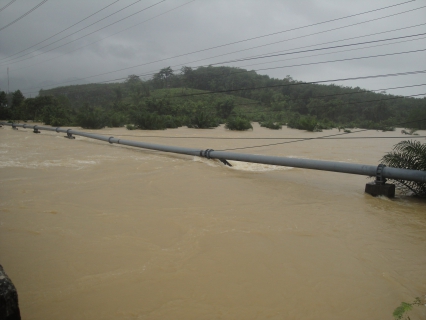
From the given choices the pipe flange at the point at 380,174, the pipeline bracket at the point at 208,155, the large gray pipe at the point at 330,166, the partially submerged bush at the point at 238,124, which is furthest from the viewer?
the partially submerged bush at the point at 238,124

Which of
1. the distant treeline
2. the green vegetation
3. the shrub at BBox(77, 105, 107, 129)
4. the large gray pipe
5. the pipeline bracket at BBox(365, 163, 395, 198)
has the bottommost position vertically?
the green vegetation

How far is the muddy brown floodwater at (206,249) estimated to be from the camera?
283 centimetres

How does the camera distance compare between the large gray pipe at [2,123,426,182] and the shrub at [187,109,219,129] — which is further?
the shrub at [187,109,219,129]

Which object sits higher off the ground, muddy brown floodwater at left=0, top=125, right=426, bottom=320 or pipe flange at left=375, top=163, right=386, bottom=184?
pipe flange at left=375, top=163, right=386, bottom=184

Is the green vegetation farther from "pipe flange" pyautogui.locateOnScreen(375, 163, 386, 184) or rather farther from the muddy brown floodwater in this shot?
"pipe flange" pyautogui.locateOnScreen(375, 163, 386, 184)

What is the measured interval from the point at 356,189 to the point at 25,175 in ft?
26.9

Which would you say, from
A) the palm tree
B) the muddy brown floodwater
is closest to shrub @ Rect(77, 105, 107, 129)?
the muddy brown floodwater

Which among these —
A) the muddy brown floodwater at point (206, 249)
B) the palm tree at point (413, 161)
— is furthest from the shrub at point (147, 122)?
the palm tree at point (413, 161)

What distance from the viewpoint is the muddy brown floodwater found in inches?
111

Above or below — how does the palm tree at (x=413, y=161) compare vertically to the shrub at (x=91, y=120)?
below

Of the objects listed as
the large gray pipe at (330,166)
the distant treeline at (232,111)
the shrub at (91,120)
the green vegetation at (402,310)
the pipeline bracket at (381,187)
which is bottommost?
the green vegetation at (402,310)

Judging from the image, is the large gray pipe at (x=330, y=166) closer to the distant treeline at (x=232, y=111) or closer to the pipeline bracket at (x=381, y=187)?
the pipeline bracket at (x=381, y=187)

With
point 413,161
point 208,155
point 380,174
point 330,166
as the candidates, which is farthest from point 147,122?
point 413,161

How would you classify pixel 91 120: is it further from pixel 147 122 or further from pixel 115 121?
pixel 147 122
